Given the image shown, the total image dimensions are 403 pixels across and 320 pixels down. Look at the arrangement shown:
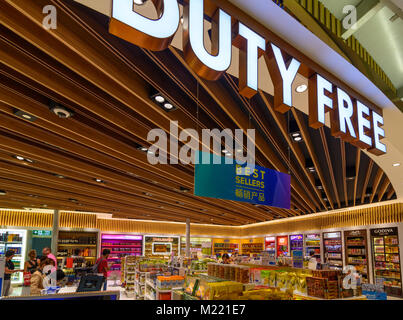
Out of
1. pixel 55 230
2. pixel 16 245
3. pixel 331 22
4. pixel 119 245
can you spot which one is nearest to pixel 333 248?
pixel 119 245

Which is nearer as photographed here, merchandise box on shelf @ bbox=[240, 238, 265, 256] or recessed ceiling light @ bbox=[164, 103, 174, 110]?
recessed ceiling light @ bbox=[164, 103, 174, 110]

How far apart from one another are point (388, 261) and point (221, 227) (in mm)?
11321

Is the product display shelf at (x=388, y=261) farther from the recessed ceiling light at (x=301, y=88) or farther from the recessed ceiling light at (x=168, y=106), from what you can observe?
the recessed ceiling light at (x=168, y=106)

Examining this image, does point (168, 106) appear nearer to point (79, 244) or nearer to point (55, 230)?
point (55, 230)

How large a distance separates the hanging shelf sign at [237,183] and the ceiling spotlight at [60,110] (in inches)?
74.8

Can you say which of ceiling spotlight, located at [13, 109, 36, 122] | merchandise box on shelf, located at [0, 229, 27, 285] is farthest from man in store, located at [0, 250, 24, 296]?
merchandise box on shelf, located at [0, 229, 27, 285]

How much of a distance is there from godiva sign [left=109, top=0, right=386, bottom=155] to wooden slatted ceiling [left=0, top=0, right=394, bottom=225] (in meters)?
0.72

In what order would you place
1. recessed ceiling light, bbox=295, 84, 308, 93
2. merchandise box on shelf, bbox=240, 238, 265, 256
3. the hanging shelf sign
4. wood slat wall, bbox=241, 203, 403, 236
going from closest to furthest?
recessed ceiling light, bbox=295, 84, 308, 93 < the hanging shelf sign < wood slat wall, bbox=241, 203, 403, 236 < merchandise box on shelf, bbox=240, 238, 265, 256

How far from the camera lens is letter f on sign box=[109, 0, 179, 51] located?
1870 mm

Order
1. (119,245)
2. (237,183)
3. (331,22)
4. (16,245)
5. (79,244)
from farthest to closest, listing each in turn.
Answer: (119,245), (79,244), (16,245), (237,183), (331,22)

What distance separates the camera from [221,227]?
2108 cm

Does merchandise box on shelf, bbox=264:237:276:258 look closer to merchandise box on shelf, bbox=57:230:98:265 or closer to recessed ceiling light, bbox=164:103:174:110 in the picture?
merchandise box on shelf, bbox=57:230:98:265

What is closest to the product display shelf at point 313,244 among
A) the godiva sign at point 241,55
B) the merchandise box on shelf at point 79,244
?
the merchandise box on shelf at point 79,244
